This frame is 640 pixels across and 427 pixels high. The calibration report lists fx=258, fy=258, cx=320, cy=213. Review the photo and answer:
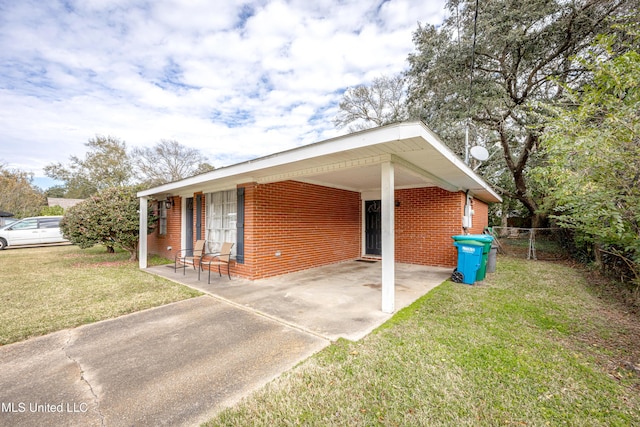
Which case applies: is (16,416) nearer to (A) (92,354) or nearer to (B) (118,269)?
(A) (92,354)

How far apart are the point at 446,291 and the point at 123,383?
4962 mm

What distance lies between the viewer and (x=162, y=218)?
9.60 meters

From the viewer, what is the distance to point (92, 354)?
2764 mm

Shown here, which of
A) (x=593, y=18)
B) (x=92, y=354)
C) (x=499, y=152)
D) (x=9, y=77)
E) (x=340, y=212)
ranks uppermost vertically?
(x=593, y=18)

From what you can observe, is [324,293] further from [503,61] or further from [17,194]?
[17,194]

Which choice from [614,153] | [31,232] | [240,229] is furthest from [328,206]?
[31,232]

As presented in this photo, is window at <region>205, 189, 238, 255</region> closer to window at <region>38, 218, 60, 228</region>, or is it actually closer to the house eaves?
the house eaves

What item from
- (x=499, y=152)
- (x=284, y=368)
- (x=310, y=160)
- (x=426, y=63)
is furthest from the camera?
(x=499, y=152)

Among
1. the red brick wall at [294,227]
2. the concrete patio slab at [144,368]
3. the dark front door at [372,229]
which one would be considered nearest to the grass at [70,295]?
the concrete patio slab at [144,368]

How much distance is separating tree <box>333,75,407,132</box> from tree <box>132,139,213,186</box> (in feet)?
53.0

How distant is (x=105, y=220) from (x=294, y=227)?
243 inches

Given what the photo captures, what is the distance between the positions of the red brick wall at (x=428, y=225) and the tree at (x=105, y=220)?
28.1 ft

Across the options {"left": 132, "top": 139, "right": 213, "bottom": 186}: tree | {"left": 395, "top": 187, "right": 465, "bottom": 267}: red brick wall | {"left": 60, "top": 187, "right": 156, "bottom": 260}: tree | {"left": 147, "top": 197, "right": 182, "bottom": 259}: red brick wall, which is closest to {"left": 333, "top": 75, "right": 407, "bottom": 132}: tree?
{"left": 395, "top": 187, "right": 465, "bottom": 267}: red brick wall

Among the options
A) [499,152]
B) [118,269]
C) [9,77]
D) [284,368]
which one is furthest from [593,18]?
[9,77]
